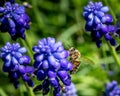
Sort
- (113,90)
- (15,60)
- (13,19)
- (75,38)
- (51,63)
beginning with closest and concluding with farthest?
(51,63), (15,60), (13,19), (113,90), (75,38)

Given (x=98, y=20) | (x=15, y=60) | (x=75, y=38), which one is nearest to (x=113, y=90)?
(x=98, y=20)

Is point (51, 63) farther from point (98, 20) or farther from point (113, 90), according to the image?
point (113, 90)

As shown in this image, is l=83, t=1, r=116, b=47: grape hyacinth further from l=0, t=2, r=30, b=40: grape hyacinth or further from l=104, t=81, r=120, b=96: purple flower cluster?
l=104, t=81, r=120, b=96: purple flower cluster

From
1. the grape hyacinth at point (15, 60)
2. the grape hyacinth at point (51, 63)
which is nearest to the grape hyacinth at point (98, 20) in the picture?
the grape hyacinth at point (51, 63)

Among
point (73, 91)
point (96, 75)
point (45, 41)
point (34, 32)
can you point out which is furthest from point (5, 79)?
point (45, 41)

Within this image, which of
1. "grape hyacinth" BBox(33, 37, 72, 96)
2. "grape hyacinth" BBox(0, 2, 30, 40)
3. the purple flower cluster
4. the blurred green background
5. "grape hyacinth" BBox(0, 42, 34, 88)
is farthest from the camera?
the blurred green background

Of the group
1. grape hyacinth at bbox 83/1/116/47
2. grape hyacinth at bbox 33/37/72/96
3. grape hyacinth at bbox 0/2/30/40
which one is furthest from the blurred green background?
grape hyacinth at bbox 33/37/72/96
